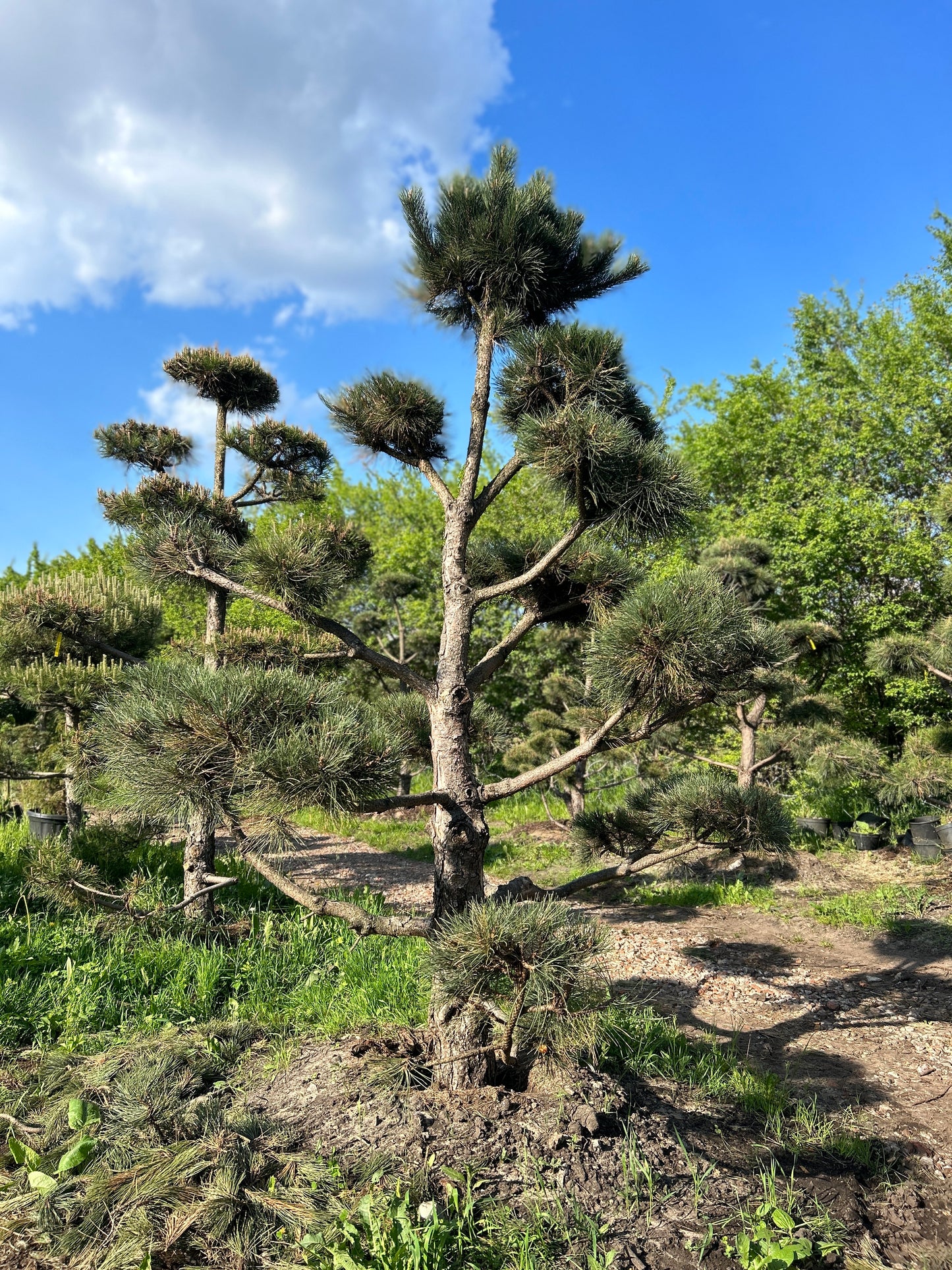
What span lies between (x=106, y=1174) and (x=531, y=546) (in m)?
3.00

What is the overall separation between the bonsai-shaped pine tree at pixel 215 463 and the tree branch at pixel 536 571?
2.25 m

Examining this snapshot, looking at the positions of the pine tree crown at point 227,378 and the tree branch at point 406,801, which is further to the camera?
the pine tree crown at point 227,378

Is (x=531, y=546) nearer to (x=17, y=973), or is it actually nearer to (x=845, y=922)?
(x=17, y=973)

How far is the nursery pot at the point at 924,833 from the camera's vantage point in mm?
8031

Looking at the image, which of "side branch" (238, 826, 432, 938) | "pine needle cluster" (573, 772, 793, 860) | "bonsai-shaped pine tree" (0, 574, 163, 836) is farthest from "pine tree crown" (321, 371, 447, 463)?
"bonsai-shaped pine tree" (0, 574, 163, 836)

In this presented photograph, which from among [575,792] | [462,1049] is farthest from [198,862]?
[575,792]

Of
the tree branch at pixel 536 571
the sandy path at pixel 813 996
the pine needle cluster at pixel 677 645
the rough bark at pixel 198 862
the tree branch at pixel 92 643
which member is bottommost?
the sandy path at pixel 813 996

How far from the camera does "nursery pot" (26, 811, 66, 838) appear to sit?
7004mm

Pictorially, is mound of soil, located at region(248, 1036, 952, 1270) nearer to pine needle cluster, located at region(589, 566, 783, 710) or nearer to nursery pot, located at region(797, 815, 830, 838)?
Result: pine needle cluster, located at region(589, 566, 783, 710)

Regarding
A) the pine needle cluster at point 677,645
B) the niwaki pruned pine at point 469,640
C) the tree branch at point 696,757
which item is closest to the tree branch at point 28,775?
the niwaki pruned pine at point 469,640

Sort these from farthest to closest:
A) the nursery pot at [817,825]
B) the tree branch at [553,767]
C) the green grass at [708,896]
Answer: the nursery pot at [817,825], the green grass at [708,896], the tree branch at [553,767]

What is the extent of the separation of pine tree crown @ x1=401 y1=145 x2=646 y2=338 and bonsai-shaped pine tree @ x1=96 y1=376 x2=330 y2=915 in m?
2.51

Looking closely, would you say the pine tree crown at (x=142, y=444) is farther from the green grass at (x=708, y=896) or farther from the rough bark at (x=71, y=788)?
the green grass at (x=708, y=896)

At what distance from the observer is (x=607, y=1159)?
2.48 meters
